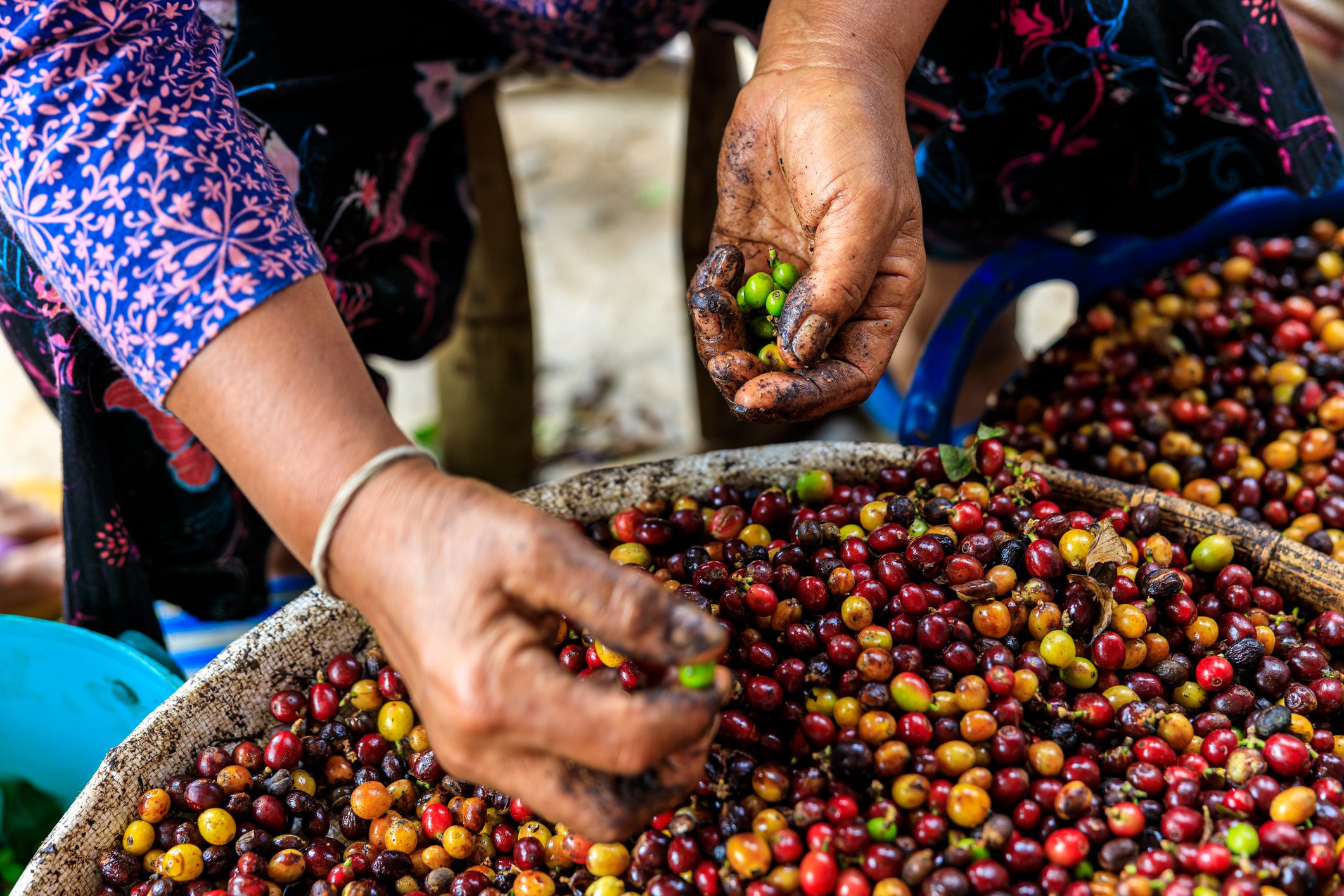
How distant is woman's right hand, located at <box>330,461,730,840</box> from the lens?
1.21 meters

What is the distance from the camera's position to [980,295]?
275 cm

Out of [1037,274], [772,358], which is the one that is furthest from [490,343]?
[772,358]

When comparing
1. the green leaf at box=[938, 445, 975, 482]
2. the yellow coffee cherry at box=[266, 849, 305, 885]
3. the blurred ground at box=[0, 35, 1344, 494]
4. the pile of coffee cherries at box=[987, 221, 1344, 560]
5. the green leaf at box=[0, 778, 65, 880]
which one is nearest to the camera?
the yellow coffee cherry at box=[266, 849, 305, 885]

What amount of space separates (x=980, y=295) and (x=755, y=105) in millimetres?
1018

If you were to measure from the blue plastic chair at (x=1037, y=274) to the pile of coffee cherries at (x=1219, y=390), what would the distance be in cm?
13

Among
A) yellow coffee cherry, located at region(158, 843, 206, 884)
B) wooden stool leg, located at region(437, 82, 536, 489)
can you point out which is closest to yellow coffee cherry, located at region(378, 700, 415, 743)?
yellow coffee cherry, located at region(158, 843, 206, 884)

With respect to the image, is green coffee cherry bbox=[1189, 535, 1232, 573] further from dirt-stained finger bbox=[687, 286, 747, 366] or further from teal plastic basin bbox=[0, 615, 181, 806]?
teal plastic basin bbox=[0, 615, 181, 806]

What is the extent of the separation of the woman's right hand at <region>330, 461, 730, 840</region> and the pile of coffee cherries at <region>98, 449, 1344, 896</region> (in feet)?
0.31

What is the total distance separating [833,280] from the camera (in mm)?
1806

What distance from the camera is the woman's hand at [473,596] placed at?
1210 millimetres

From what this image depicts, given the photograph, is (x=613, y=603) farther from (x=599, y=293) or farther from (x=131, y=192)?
(x=599, y=293)

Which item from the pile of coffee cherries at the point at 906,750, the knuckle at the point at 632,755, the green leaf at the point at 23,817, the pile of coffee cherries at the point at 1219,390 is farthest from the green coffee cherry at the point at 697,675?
the green leaf at the point at 23,817

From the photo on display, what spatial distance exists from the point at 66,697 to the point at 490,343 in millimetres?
2044

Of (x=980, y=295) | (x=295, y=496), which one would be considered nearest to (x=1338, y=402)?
(x=980, y=295)
